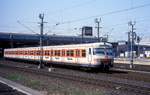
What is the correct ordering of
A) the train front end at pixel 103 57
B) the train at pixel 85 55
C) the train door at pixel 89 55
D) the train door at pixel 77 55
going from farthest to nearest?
the train door at pixel 77 55 → the train door at pixel 89 55 → the train at pixel 85 55 → the train front end at pixel 103 57

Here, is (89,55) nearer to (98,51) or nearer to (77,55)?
(98,51)

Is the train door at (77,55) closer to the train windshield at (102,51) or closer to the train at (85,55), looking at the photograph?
the train at (85,55)

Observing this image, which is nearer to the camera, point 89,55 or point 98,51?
point 98,51

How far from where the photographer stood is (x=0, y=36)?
314ft

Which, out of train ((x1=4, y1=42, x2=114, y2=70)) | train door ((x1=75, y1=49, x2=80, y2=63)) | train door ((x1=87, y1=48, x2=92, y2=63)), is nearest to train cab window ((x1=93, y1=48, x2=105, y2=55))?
train ((x1=4, y1=42, x2=114, y2=70))

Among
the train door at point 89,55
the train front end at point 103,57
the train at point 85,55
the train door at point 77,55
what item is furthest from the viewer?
the train door at point 77,55

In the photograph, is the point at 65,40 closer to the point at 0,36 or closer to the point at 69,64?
the point at 0,36

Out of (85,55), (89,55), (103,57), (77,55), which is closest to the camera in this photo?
(103,57)

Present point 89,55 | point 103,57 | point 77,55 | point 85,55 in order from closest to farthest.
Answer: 1. point 103,57
2. point 89,55
3. point 85,55
4. point 77,55

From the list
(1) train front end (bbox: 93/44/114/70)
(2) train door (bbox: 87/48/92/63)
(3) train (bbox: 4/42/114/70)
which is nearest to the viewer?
(1) train front end (bbox: 93/44/114/70)

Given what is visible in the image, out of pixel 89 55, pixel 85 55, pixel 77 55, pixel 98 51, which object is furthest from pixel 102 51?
pixel 77 55

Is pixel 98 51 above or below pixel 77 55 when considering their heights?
above

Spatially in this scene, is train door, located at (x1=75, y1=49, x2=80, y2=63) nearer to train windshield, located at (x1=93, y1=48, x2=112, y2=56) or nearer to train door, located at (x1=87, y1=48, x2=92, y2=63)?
train door, located at (x1=87, y1=48, x2=92, y2=63)

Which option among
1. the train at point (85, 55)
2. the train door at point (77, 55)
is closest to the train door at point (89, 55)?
the train at point (85, 55)
